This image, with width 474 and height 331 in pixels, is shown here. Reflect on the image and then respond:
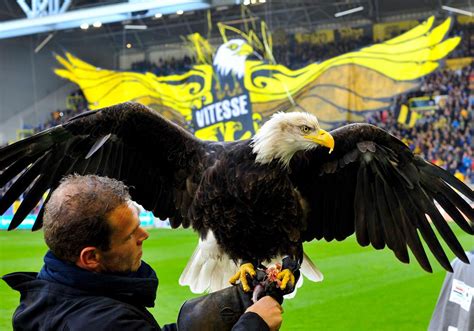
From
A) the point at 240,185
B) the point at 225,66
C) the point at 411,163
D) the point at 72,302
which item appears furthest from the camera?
the point at 225,66

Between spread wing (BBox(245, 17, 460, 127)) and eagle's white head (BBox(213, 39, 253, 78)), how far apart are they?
227mm

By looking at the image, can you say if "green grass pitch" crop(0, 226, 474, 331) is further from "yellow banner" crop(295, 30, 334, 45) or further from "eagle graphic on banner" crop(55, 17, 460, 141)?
"yellow banner" crop(295, 30, 334, 45)

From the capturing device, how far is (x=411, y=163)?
10.6 ft

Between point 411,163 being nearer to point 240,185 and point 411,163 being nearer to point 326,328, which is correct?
point 240,185

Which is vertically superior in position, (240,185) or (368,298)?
(240,185)

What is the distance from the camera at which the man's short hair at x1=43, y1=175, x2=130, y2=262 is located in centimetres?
131

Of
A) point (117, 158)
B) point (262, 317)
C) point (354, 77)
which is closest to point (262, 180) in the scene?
point (117, 158)

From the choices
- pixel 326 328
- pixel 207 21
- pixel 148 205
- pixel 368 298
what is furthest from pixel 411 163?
pixel 207 21

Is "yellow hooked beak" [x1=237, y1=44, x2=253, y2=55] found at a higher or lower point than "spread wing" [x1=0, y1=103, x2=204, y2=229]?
lower

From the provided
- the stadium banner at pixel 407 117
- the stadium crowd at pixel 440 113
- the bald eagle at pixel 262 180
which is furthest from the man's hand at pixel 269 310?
the stadium banner at pixel 407 117

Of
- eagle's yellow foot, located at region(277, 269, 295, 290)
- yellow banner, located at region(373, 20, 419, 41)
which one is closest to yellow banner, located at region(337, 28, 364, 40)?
yellow banner, located at region(373, 20, 419, 41)

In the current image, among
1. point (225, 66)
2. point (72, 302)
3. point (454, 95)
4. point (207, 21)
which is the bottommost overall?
point (454, 95)

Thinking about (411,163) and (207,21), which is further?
(207,21)

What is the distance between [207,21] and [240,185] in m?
13.1
